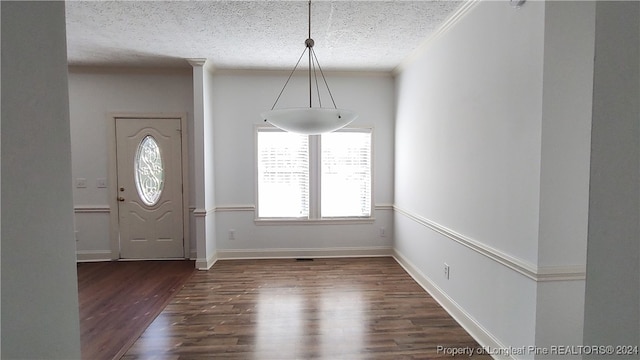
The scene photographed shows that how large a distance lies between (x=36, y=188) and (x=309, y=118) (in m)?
1.57

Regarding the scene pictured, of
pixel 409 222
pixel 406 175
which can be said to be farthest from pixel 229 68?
pixel 409 222

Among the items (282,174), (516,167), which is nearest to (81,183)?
(282,174)

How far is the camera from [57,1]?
2.31 feet

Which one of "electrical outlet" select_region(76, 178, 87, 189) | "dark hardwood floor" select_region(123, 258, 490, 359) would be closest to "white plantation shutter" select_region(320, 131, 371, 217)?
"dark hardwood floor" select_region(123, 258, 490, 359)

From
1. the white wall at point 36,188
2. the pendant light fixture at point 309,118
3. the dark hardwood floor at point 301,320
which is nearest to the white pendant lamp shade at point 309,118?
the pendant light fixture at point 309,118

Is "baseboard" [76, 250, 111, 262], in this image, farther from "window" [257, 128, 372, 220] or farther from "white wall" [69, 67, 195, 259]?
"window" [257, 128, 372, 220]

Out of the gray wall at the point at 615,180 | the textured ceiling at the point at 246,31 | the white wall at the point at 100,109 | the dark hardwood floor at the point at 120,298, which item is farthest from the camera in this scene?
the white wall at the point at 100,109

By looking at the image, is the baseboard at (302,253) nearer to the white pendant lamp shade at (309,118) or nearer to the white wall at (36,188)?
the white pendant lamp shade at (309,118)

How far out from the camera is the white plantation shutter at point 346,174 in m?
4.40

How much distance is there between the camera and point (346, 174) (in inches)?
175

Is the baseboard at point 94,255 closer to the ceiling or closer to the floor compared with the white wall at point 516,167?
closer to the floor

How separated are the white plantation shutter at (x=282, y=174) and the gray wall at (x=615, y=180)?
150 inches

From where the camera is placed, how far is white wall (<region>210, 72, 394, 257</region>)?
167 inches

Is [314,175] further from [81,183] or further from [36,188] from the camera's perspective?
[36,188]
